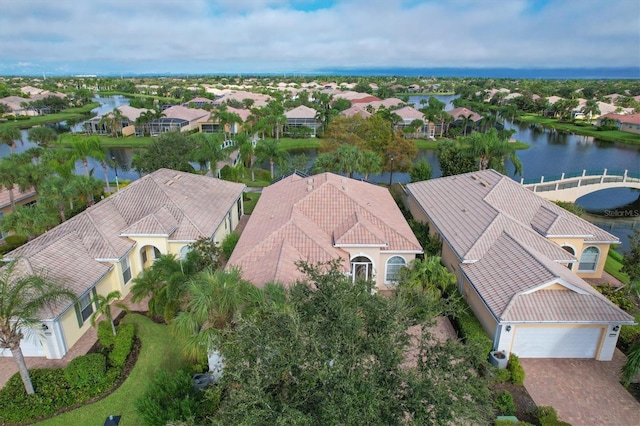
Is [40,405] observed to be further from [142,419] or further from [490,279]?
[490,279]

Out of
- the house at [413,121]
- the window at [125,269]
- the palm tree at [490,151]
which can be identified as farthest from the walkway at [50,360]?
the house at [413,121]

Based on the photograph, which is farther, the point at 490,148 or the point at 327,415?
the point at 490,148

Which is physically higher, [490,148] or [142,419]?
[490,148]

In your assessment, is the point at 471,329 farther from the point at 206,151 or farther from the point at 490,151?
the point at 206,151

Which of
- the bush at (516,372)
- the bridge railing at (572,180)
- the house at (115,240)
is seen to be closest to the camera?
the bush at (516,372)

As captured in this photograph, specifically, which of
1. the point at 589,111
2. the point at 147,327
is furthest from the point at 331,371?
the point at 589,111

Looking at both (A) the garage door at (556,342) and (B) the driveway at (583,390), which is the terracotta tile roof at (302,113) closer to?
(A) the garage door at (556,342)

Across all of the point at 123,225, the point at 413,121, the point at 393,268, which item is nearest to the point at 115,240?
the point at 123,225
